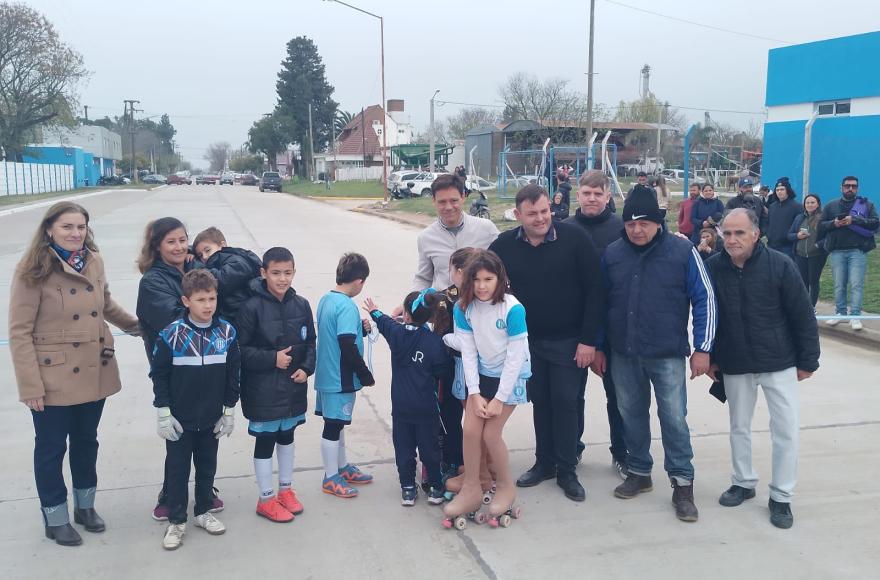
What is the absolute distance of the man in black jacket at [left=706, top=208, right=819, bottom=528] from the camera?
4148mm

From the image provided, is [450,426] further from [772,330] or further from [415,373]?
[772,330]

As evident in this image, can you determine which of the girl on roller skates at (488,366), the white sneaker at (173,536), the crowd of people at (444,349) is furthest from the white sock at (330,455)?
the white sneaker at (173,536)

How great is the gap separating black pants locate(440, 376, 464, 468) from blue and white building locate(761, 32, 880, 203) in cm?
1527

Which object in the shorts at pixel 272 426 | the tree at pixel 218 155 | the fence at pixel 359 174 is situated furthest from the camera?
the tree at pixel 218 155

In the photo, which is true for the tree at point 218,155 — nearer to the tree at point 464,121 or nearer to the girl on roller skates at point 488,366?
the tree at point 464,121

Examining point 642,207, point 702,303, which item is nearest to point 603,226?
point 642,207

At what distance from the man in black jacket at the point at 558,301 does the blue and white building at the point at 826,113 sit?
1496 cm

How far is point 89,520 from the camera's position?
4094 millimetres

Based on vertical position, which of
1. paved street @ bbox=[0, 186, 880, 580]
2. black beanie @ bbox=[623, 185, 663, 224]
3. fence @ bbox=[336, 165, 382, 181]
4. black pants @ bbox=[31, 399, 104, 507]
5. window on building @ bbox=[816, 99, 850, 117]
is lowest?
paved street @ bbox=[0, 186, 880, 580]

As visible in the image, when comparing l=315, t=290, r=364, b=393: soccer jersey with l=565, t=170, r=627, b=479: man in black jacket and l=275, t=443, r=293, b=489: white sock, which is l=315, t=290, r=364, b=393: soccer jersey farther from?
l=565, t=170, r=627, b=479: man in black jacket

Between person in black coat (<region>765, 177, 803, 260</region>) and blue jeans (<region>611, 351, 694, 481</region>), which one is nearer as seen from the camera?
blue jeans (<region>611, 351, 694, 481</region>)

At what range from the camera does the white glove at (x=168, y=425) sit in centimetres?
376

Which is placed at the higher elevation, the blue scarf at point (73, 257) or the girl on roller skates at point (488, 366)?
the blue scarf at point (73, 257)

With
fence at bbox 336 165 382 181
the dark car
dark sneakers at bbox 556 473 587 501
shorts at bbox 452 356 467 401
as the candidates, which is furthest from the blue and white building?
fence at bbox 336 165 382 181
